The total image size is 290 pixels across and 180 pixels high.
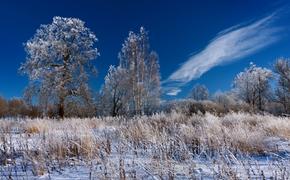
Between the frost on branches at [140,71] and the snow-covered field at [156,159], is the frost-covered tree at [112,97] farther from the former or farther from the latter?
the snow-covered field at [156,159]

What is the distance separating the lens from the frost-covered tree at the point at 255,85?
51.1 metres

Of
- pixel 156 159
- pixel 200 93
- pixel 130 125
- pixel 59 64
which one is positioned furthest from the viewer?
pixel 200 93

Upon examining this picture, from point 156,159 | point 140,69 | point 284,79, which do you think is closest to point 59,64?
point 140,69

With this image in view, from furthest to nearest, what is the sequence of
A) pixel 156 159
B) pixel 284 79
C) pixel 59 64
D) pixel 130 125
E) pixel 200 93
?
pixel 200 93 → pixel 284 79 → pixel 59 64 → pixel 130 125 → pixel 156 159

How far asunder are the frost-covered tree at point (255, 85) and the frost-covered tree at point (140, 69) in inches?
901

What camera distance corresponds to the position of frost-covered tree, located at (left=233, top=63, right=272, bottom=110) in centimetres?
5112

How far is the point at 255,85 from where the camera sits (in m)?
51.8

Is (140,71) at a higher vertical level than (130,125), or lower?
higher

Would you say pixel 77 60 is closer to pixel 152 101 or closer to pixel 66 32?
pixel 66 32

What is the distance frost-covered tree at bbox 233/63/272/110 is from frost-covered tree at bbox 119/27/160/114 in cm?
2289

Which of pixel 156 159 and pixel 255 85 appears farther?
pixel 255 85

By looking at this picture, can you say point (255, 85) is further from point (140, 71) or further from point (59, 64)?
Answer: point (59, 64)

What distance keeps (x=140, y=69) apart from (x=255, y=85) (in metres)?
27.1

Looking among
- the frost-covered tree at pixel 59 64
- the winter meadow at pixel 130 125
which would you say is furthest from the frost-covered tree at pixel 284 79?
the frost-covered tree at pixel 59 64
